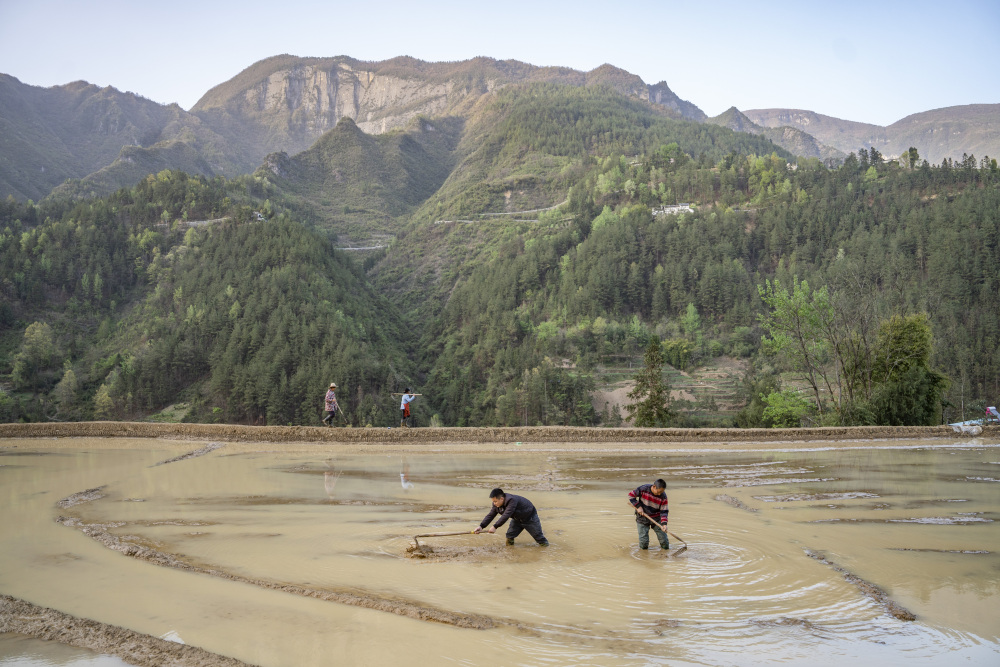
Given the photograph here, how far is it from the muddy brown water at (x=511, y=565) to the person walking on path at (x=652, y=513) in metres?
0.30

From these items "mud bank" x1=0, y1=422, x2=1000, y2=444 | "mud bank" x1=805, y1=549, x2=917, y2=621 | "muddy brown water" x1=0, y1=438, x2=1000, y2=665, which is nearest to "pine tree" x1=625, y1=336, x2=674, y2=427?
"mud bank" x1=0, y1=422, x2=1000, y2=444

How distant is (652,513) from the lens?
1046 centimetres

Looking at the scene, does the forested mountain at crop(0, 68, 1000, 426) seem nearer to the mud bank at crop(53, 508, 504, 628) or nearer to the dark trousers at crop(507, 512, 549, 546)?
the dark trousers at crop(507, 512, 549, 546)

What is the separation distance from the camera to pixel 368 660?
6699mm

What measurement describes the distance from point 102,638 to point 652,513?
7.73 metres

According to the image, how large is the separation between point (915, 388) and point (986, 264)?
7050cm

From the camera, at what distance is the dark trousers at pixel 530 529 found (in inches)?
423

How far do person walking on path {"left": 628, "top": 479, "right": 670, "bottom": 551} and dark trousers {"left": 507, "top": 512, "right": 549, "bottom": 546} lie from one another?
1623 millimetres

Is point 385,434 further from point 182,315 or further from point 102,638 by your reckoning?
point 182,315

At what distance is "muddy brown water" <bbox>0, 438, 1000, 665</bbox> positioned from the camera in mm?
7270

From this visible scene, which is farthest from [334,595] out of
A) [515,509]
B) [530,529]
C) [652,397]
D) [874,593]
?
[652,397]

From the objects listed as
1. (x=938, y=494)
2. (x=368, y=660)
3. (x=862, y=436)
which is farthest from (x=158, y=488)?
(x=862, y=436)

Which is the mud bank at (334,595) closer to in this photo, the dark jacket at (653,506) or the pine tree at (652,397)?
the dark jacket at (653,506)

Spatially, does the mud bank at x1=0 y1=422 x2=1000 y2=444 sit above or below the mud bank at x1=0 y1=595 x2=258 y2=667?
below
